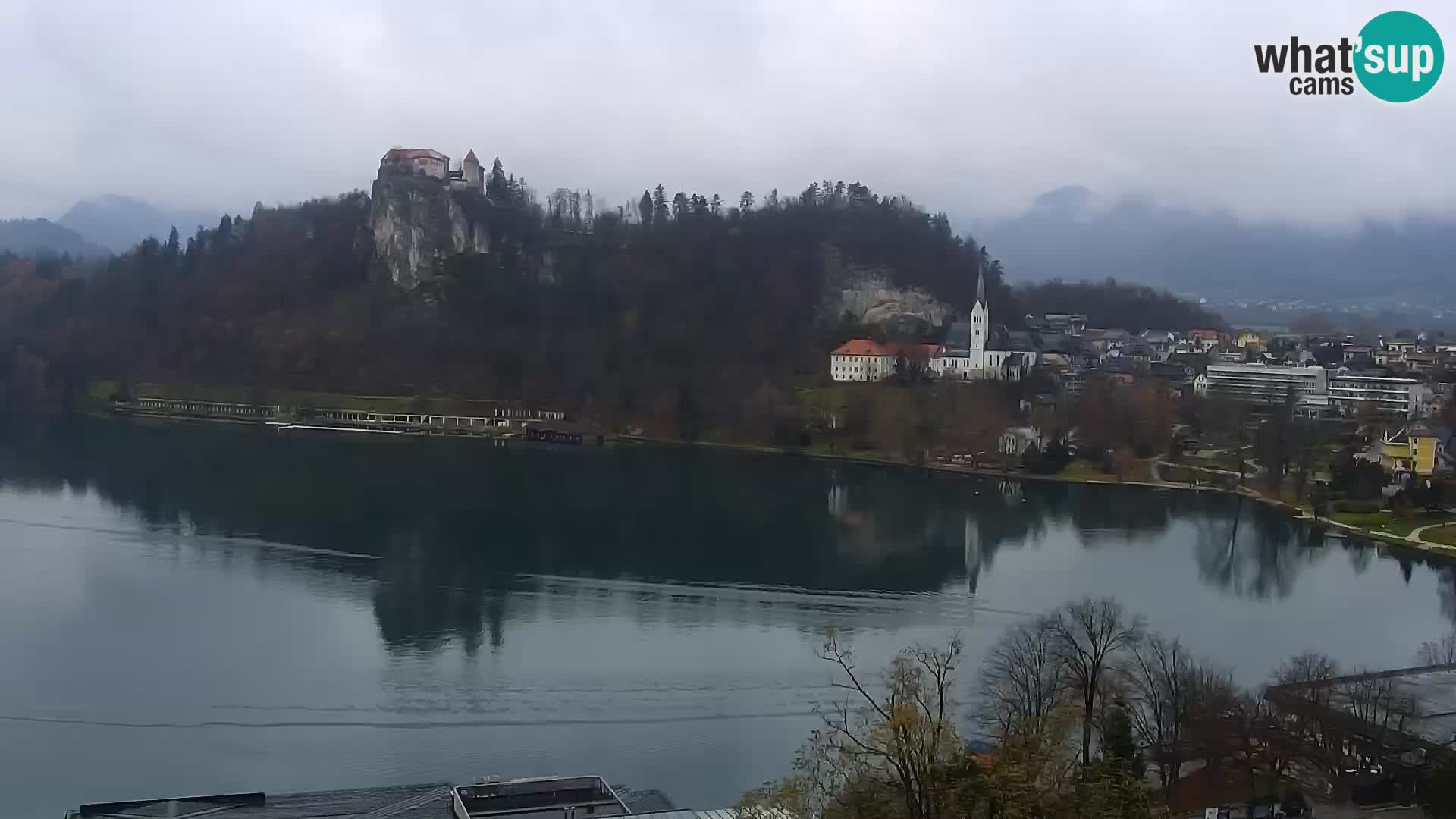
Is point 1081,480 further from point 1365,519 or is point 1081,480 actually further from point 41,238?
point 41,238

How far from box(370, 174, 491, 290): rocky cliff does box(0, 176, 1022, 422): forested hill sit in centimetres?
44

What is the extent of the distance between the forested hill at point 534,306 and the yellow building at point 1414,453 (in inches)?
472

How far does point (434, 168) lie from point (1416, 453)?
26.7 m

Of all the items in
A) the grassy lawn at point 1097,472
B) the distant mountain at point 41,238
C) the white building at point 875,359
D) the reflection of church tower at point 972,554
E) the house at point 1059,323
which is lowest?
the reflection of church tower at point 972,554

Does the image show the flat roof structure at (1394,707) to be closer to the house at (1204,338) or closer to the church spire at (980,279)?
the church spire at (980,279)

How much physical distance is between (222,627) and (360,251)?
26035 mm

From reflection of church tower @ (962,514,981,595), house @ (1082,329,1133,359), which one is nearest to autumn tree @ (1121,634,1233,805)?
reflection of church tower @ (962,514,981,595)

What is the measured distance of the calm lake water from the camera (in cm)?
681

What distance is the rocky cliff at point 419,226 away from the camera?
32.4 metres

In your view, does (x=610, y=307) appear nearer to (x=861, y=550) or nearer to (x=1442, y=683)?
(x=861, y=550)

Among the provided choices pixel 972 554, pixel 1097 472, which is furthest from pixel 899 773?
pixel 1097 472

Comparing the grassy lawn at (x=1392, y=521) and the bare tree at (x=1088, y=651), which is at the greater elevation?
the bare tree at (x=1088, y=651)

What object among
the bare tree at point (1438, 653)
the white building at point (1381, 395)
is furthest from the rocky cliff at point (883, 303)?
the bare tree at point (1438, 653)

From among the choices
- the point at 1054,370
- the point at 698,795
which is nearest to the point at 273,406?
the point at 1054,370
